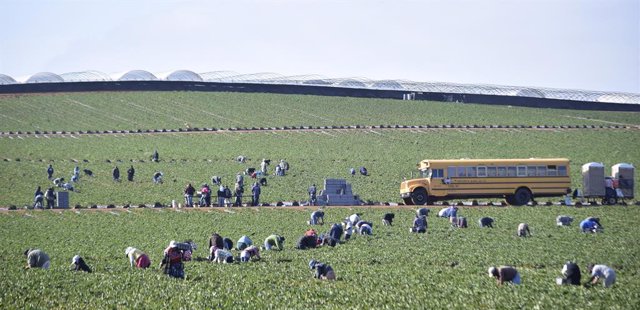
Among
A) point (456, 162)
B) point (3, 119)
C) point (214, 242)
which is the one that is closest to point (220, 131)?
point (3, 119)

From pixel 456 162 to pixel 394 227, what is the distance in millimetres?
12988

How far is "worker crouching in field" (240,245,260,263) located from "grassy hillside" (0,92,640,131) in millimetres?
67074

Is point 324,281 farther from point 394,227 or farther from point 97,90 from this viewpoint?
point 97,90

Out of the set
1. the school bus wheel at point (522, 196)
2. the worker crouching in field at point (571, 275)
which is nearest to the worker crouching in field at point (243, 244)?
the worker crouching in field at point (571, 275)

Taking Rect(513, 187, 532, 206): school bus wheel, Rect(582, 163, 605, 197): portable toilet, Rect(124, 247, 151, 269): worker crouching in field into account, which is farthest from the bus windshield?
Rect(124, 247, 151, 269): worker crouching in field

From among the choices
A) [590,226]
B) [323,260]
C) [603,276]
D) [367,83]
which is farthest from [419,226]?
[367,83]

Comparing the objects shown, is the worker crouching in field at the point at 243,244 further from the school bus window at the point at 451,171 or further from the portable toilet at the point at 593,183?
the portable toilet at the point at 593,183

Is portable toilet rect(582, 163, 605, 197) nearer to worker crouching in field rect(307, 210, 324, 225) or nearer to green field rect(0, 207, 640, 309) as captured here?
green field rect(0, 207, 640, 309)

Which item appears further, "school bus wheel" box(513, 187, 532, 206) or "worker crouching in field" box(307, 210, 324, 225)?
"school bus wheel" box(513, 187, 532, 206)

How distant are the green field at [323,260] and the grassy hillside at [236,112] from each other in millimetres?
46810

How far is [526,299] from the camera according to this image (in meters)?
30.6

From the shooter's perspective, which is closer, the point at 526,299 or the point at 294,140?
the point at 526,299

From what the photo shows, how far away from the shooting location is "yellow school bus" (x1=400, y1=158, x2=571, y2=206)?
65438 millimetres

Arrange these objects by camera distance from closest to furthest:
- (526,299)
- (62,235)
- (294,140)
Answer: (526,299)
(62,235)
(294,140)
